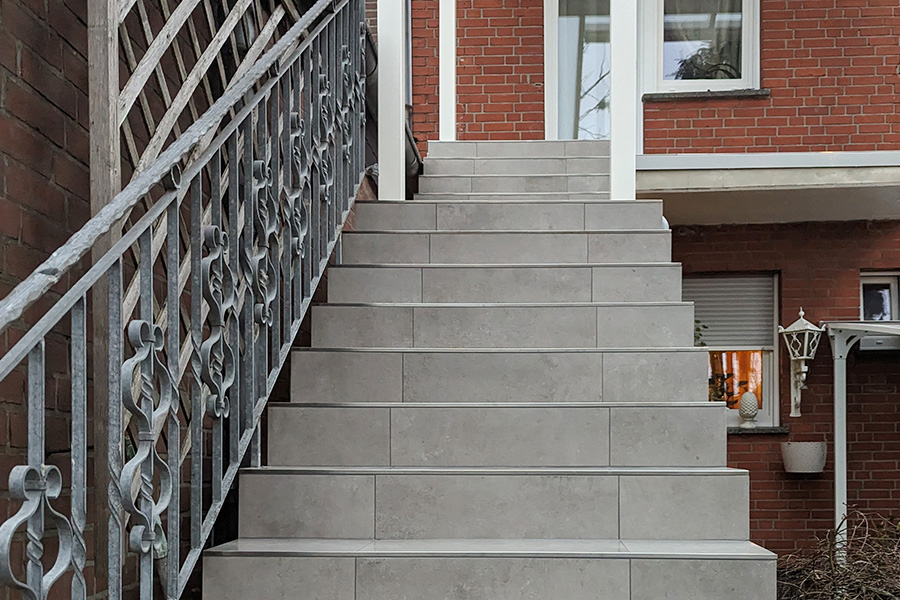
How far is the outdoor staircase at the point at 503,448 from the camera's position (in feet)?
7.83

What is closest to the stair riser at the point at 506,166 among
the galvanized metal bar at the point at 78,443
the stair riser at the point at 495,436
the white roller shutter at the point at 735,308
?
the white roller shutter at the point at 735,308

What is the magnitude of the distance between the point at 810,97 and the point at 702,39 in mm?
853

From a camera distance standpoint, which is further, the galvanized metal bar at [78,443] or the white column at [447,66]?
the white column at [447,66]

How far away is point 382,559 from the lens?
239 cm

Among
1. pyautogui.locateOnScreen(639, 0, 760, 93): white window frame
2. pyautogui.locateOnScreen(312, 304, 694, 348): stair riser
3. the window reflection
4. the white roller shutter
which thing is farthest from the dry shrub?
pyautogui.locateOnScreen(639, 0, 760, 93): white window frame

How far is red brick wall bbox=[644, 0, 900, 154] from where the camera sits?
260 inches

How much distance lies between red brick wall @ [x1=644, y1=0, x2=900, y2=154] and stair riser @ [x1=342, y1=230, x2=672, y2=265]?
3.01 meters

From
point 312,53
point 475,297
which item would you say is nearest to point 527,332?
point 475,297

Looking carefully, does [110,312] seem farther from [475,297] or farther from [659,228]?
[659,228]

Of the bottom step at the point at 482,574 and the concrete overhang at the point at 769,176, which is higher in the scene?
the concrete overhang at the point at 769,176

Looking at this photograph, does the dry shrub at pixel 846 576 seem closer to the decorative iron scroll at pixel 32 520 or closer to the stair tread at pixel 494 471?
the stair tread at pixel 494 471

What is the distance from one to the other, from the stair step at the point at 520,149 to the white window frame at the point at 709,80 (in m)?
1.70

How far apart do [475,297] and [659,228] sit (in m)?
0.95

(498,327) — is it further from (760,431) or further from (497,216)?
(760,431)
